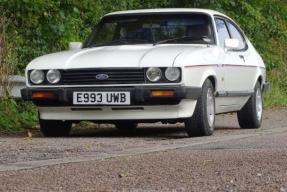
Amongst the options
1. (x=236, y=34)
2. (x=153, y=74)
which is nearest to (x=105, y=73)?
(x=153, y=74)

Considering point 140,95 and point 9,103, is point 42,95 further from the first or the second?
point 9,103

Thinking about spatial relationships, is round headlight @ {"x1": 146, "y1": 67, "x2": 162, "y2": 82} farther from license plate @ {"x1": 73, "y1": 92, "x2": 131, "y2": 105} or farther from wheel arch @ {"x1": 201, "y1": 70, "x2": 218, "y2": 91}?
wheel arch @ {"x1": 201, "y1": 70, "x2": 218, "y2": 91}

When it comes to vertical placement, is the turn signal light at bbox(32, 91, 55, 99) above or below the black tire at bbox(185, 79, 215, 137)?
above

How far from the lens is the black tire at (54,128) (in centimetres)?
956

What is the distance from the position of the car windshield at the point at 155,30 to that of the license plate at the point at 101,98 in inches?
51.8

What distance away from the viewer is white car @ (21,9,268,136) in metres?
8.92

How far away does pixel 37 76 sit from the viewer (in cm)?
927

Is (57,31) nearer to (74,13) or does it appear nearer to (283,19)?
(74,13)

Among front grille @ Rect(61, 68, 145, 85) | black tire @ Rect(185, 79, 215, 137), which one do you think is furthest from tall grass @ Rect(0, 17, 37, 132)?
black tire @ Rect(185, 79, 215, 137)

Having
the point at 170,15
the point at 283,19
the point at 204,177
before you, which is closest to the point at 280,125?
the point at 170,15

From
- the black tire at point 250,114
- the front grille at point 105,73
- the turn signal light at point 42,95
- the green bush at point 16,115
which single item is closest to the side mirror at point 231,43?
the black tire at point 250,114

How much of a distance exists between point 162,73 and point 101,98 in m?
0.68

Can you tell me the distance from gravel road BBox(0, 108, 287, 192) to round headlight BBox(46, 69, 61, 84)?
2.04 feet

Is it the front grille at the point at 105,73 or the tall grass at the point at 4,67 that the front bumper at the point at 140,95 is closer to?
the front grille at the point at 105,73
